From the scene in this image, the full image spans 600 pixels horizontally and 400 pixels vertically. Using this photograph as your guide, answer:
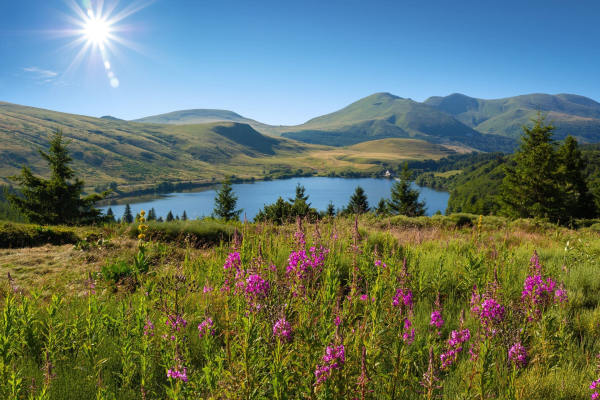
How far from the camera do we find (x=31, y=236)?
10.7 metres

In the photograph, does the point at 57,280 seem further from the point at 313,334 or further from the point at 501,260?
the point at 501,260

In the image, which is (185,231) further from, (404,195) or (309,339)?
(404,195)

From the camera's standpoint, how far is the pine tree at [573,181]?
92.2ft

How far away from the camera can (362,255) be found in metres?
5.91

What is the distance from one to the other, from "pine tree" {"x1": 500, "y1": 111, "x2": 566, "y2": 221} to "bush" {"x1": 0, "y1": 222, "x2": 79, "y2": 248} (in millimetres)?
32187

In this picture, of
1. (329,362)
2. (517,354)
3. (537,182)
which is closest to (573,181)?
(537,182)

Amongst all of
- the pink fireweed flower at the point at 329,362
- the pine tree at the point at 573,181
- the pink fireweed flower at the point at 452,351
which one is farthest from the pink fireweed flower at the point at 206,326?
the pine tree at the point at 573,181

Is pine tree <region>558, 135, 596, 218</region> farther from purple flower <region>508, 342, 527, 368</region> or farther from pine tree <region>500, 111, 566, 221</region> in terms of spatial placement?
purple flower <region>508, 342, 527, 368</region>

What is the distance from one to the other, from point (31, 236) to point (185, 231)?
497cm

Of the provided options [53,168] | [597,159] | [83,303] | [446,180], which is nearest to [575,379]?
[83,303]

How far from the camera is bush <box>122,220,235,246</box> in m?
11.2

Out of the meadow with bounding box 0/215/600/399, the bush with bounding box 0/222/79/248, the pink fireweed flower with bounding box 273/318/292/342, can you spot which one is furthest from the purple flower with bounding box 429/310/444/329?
the bush with bounding box 0/222/79/248

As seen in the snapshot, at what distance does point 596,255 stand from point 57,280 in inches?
481

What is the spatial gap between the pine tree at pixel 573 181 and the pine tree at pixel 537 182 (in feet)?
1.83
